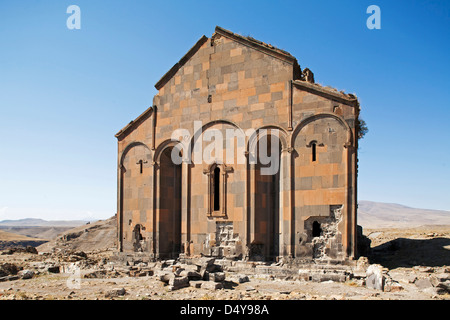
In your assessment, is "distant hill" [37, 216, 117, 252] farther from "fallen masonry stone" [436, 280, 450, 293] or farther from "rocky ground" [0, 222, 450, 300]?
"fallen masonry stone" [436, 280, 450, 293]

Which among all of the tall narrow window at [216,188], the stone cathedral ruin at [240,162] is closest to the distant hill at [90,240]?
the stone cathedral ruin at [240,162]

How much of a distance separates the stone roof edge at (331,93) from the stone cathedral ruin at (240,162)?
1.3 inches

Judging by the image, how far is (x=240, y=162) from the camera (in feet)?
44.7

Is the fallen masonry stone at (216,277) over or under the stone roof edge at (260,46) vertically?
under

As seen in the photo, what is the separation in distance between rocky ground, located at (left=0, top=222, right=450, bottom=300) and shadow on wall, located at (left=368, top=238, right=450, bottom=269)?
3 cm

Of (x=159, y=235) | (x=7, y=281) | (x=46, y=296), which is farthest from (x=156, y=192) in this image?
(x=46, y=296)

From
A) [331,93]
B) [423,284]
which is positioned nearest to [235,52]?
[331,93]

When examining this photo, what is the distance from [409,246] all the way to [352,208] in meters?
5.48

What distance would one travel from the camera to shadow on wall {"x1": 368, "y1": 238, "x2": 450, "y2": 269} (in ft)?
41.3

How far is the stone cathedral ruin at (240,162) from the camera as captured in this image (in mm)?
12172

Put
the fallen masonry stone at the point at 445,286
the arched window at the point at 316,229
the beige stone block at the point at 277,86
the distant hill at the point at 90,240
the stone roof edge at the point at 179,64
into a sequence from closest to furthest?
the fallen masonry stone at the point at 445,286
the arched window at the point at 316,229
the beige stone block at the point at 277,86
the stone roof edge at the point at 179,64
the distant hill at the point at 90,240

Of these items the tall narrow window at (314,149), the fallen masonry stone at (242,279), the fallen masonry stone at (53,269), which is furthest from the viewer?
the fallen masonry stone at (53,269)

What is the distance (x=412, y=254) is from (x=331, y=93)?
258 inches

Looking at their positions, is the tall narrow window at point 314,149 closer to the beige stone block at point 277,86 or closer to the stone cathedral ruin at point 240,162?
the stone cathedral ruin at point 240,162
